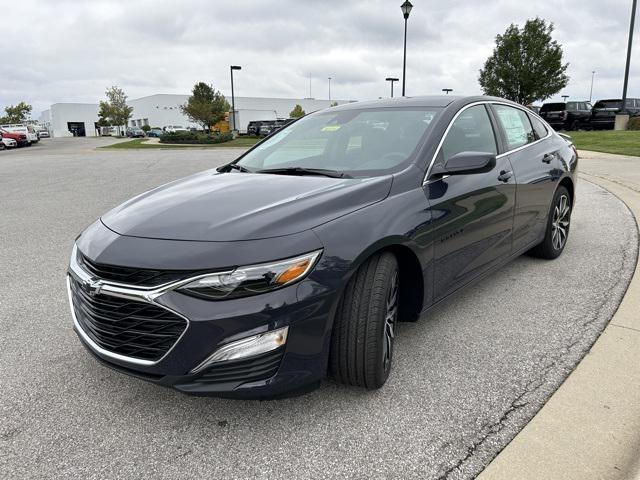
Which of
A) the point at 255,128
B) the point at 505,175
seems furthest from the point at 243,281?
the point at 255,128

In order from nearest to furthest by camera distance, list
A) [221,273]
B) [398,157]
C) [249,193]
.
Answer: [221,273] < [249,193] < [398,157]

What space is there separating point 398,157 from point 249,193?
97cm

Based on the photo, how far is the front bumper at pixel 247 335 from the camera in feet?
6.75

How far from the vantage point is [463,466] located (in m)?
2.07

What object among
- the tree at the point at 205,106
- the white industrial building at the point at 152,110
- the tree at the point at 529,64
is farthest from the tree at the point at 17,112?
the tree at the point at 529,64

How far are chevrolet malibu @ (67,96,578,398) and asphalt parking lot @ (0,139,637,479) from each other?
0.92 ft

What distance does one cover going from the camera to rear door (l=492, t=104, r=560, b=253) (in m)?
3.94

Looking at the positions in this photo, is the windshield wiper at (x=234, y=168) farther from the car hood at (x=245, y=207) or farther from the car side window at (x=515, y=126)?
the car side window at (x=515, y=126)

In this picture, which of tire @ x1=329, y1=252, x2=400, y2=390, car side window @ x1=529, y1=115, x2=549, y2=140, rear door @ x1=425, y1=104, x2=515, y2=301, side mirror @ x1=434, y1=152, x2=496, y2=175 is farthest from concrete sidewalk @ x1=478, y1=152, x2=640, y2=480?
car side window @ x1=529, y1=115, x2=549, y2=140

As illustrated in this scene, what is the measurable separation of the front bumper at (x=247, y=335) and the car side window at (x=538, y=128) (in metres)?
3.38

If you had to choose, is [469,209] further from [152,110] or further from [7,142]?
[152,110]

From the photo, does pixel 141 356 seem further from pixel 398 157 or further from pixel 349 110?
pixel 349 110

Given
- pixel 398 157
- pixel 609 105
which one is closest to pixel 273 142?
pixel 398 157

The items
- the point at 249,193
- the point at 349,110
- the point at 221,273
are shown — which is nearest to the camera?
the point at 221,273
